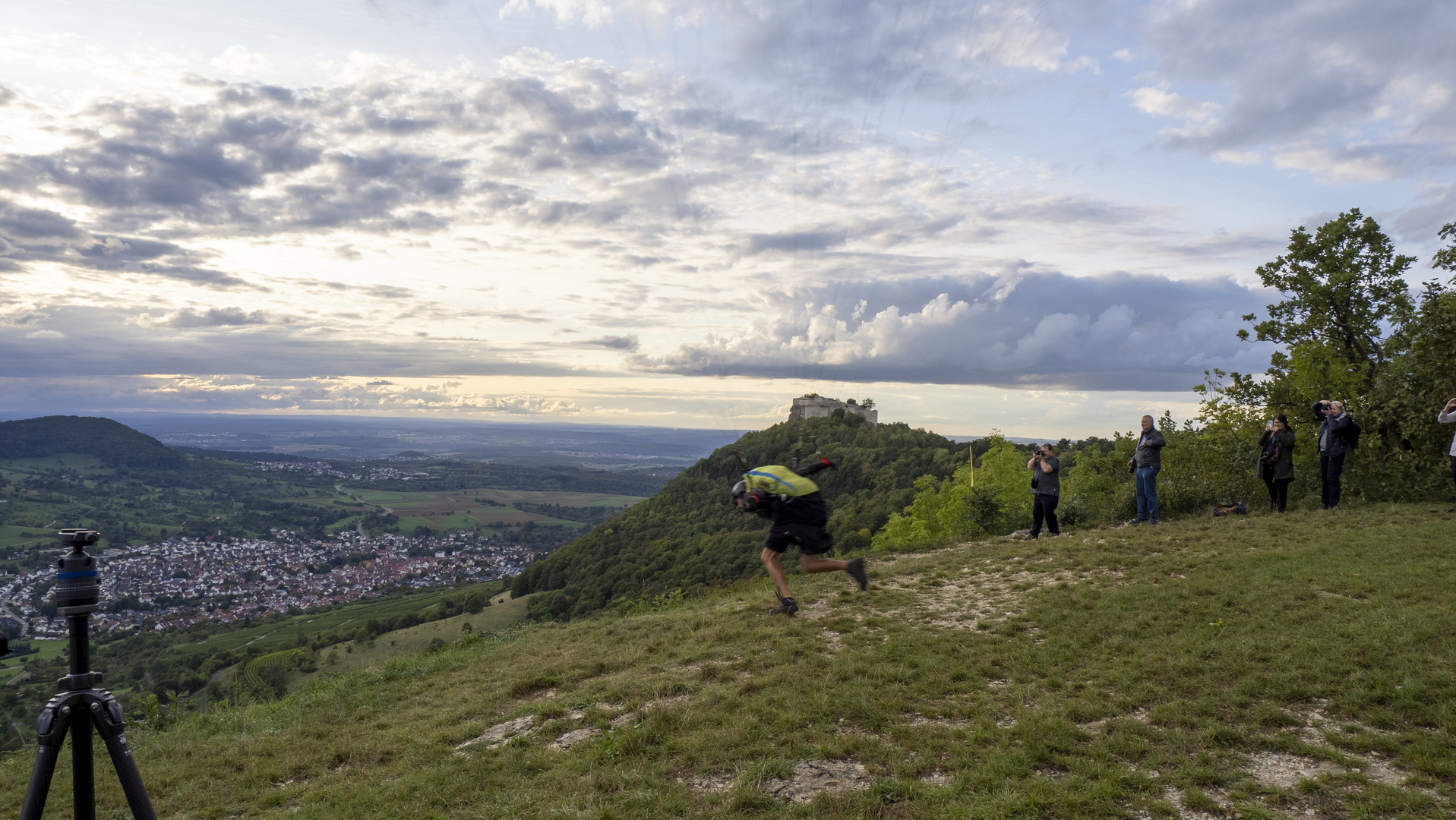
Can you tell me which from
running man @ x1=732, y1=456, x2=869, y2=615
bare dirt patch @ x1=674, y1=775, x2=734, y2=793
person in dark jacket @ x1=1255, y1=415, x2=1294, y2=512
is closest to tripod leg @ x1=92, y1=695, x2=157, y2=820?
bare dirt patch @ x1=674, y1=775, x2=734, y2=793

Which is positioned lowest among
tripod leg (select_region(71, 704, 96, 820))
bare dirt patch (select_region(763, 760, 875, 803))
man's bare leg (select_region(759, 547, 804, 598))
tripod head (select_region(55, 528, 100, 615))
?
bare dirt patch (select_region(763, 760, 875, 803))

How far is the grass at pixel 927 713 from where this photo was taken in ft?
14.4

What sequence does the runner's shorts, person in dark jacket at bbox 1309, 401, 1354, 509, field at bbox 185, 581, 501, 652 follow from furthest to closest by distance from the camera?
field at bbox 185, 581, 501, 652
person in dark jacket at bbox 1309, 401, 1354, 509
the runner's shorts

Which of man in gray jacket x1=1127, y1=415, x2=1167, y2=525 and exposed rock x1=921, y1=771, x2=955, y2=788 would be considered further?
man in gray jacket x1=1127, y1=415, x2=1167, y2=525

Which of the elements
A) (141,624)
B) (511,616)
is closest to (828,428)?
(511,616)

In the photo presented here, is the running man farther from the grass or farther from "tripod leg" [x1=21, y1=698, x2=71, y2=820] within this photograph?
"tripod leg" [x1=21, y1=698, x2=71, y2=820]

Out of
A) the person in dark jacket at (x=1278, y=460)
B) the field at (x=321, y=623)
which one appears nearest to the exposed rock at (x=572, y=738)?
the person in dark jacket at (x=1278, y=460)

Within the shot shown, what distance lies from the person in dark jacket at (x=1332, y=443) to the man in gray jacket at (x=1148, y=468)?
278 cm

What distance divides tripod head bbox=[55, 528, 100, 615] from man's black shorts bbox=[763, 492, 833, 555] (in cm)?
630

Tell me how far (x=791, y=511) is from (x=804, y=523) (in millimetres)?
219

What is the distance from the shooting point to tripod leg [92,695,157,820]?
3361 mm

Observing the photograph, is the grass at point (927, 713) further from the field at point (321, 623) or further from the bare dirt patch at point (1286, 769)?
the field at point (321, 623)

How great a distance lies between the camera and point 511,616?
40031 millimetres

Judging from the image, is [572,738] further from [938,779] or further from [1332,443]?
[1332,443]
